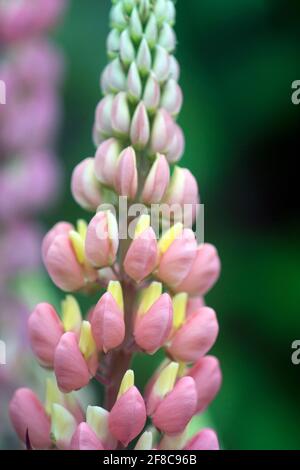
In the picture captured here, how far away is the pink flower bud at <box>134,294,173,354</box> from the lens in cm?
85

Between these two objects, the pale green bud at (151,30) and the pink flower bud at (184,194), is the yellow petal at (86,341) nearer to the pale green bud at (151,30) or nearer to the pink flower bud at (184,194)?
the pink flower bud at (184,194)

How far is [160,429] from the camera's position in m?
0.86

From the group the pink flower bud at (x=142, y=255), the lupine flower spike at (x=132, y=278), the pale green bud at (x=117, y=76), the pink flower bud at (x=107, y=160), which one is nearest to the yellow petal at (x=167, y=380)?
the lupine flower spike at (x=132, y=278)

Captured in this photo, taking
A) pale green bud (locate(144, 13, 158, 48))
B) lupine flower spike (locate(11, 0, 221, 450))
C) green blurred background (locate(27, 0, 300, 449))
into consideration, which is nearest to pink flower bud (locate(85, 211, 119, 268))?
lupine flower spike (locate(11, 0, 221, 450))

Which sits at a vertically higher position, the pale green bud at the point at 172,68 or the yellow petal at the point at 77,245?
the pale green bud at the point at 172,68

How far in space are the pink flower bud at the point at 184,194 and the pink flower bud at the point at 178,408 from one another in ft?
0.61

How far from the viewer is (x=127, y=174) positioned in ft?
2.90

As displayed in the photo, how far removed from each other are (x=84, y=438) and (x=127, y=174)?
28cm

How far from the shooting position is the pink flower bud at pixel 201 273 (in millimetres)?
915

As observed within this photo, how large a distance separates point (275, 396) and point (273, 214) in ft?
1.56

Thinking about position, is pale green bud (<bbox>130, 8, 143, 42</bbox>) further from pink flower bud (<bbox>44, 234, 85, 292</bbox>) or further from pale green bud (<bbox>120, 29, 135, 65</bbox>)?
pink flower bud (<bbox>44, 234, 85, 292</bbox>)

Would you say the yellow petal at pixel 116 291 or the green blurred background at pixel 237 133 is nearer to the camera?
the yellow petal at pixel 116 291

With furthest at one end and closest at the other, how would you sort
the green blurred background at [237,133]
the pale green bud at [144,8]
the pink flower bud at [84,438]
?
the green blurred background at [237,133] < the pale green bud at [144,8] < the pink flower bud at [84,438]
